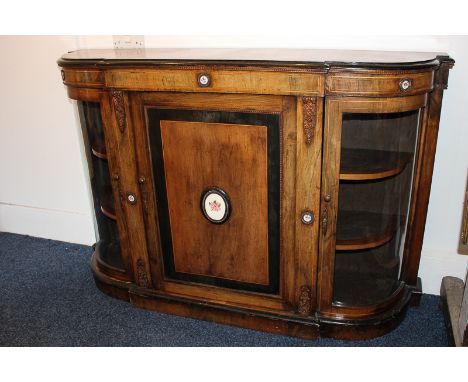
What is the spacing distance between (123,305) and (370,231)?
102 cm

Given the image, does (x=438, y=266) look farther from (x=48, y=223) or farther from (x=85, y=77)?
(x=48, y=223)

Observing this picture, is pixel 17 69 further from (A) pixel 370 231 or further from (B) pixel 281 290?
(A) pixel 370 231

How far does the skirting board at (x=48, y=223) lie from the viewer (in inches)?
91.6

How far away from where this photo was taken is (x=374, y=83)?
129 cm

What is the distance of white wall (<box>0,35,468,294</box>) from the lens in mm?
1620

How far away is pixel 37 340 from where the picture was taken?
169cm

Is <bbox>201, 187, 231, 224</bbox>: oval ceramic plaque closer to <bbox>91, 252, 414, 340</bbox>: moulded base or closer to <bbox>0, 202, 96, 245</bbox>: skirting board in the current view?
<bbox>91, 252, 414, 340</bbox>: moulded base

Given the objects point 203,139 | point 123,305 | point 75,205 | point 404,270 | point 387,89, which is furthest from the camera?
point 75,205

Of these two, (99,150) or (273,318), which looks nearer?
(273,318)

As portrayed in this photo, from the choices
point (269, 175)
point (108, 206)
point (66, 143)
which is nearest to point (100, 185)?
point (108, 206)

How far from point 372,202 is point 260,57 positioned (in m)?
0.65

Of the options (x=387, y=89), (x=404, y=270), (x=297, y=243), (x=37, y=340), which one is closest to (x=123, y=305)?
(x=37, y=340)

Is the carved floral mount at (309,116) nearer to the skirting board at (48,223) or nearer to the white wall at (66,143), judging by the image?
the white wall at (66,143)

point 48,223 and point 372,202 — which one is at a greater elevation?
point 372,202
